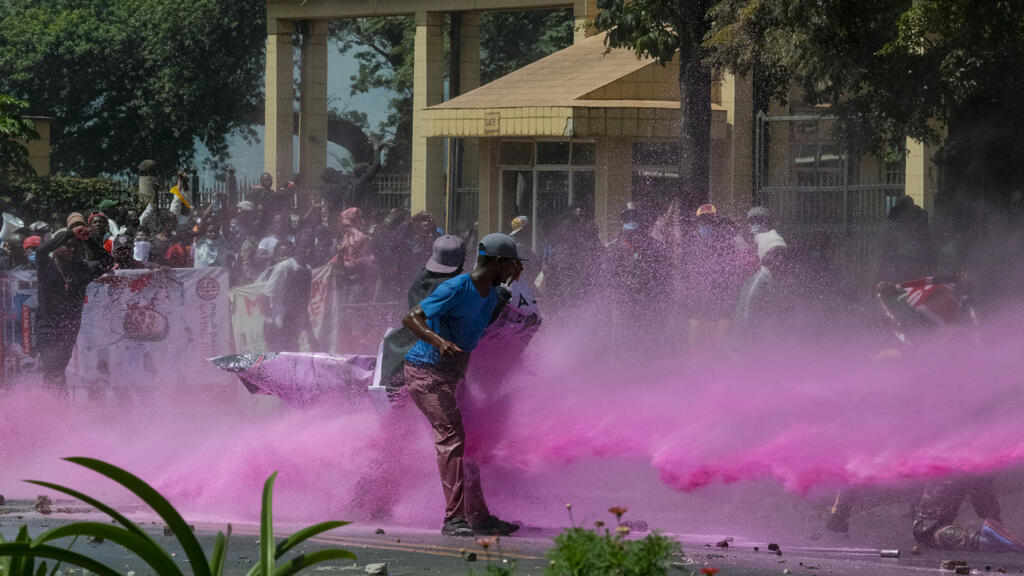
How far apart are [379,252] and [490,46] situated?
29.9 m

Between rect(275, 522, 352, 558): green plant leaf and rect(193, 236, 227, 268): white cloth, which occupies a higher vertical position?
rect(193, 236, 227, 268): white cloth

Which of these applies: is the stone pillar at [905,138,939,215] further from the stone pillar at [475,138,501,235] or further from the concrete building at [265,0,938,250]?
the stone pillar at [475,138,501,235]

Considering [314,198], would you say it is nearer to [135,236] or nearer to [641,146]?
[641,146]

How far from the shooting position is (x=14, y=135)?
2550cm

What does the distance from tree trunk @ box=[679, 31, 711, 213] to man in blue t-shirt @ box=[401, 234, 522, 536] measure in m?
10.0

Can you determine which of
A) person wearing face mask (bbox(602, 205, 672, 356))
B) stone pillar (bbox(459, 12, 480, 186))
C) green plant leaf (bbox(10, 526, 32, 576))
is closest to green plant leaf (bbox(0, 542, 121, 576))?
green plant leaf (bbox(10, 526, 32, 576))

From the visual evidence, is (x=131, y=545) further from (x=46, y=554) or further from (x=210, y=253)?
(x=210, y=253)

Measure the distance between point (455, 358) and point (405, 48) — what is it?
1581 inches

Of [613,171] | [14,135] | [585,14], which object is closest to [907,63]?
[613,171]

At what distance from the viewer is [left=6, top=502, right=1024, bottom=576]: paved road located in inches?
295

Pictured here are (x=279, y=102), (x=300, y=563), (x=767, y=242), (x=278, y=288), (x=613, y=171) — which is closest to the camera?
(x=300, y=563)

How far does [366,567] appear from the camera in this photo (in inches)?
291

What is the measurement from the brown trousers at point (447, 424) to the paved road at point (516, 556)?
23cm

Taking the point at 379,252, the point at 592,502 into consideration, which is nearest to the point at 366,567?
the point at 592,502
